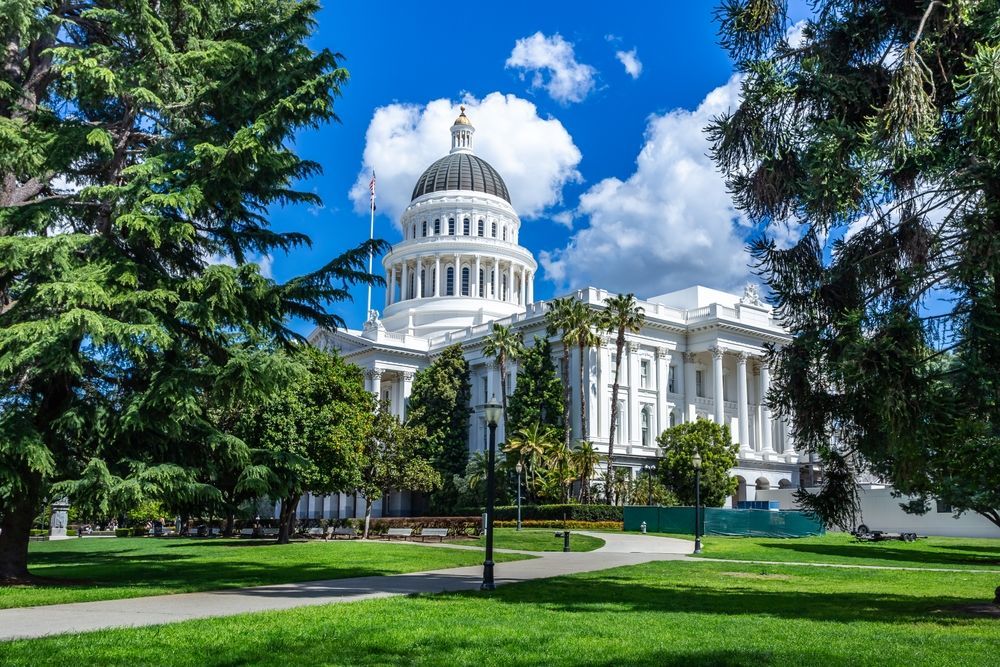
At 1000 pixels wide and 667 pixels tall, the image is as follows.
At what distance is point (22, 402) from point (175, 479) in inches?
136

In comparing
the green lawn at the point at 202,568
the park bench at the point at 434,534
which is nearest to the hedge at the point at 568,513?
→ the park bench at the point at 434,534

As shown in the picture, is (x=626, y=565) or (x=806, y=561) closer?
(x=626, y=565)

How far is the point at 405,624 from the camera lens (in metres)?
11.9

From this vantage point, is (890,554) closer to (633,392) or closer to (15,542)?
(15,542)

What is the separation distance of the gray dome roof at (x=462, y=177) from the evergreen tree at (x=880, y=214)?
267 feet

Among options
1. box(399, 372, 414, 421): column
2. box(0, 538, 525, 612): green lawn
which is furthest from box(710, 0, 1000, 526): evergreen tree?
box(399, 372, 414, 421): column

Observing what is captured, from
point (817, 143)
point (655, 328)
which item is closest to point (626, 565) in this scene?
point (817, 143)

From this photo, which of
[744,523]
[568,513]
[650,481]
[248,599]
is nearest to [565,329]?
[650,481]

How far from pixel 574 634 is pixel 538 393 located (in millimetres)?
52212

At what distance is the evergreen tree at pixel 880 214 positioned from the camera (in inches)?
489

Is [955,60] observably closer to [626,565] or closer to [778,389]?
[778,389]

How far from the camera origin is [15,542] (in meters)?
17.5

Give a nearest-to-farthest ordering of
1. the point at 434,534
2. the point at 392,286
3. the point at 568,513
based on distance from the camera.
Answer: the point at 434,534 < the point at 568,513 < the point at 392,286

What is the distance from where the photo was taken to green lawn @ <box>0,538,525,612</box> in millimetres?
15681
